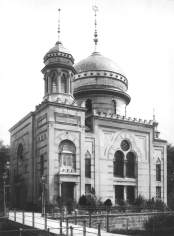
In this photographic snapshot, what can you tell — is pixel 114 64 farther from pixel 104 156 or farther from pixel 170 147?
pixel 170 147

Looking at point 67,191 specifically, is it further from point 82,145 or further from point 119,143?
point 119,143

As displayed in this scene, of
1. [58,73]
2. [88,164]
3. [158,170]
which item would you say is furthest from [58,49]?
[158,170]

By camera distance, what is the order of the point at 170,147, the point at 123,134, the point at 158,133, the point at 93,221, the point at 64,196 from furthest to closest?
the point at 170,147 → the point at 158,133 → the point at 123,134 → the point at 64,196 → the point at 93,221

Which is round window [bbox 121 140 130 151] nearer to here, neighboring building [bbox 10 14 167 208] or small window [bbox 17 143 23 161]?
neighboring building [bbox 10 14 167 208]

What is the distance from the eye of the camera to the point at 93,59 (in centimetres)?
4997

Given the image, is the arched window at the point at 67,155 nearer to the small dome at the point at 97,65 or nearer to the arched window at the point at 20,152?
the arched window at the point at 20,152

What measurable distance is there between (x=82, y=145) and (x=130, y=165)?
735cm

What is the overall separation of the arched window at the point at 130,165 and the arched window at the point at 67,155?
747 centimetres

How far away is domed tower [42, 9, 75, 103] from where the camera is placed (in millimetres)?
39531

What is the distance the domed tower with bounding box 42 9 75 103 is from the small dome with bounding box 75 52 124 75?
8498mm

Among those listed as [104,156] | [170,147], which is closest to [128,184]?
[104,156]

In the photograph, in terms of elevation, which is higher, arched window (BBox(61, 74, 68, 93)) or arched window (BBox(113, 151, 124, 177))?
arched window (BBox(61, 74, 68, 93))

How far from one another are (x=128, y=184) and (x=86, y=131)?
712 cm

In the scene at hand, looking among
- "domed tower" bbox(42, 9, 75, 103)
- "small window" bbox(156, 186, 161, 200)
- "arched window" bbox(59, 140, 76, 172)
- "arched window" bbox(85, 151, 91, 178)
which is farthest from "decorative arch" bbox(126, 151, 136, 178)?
"domed tower" bbox(42, 9, 75, 103)
